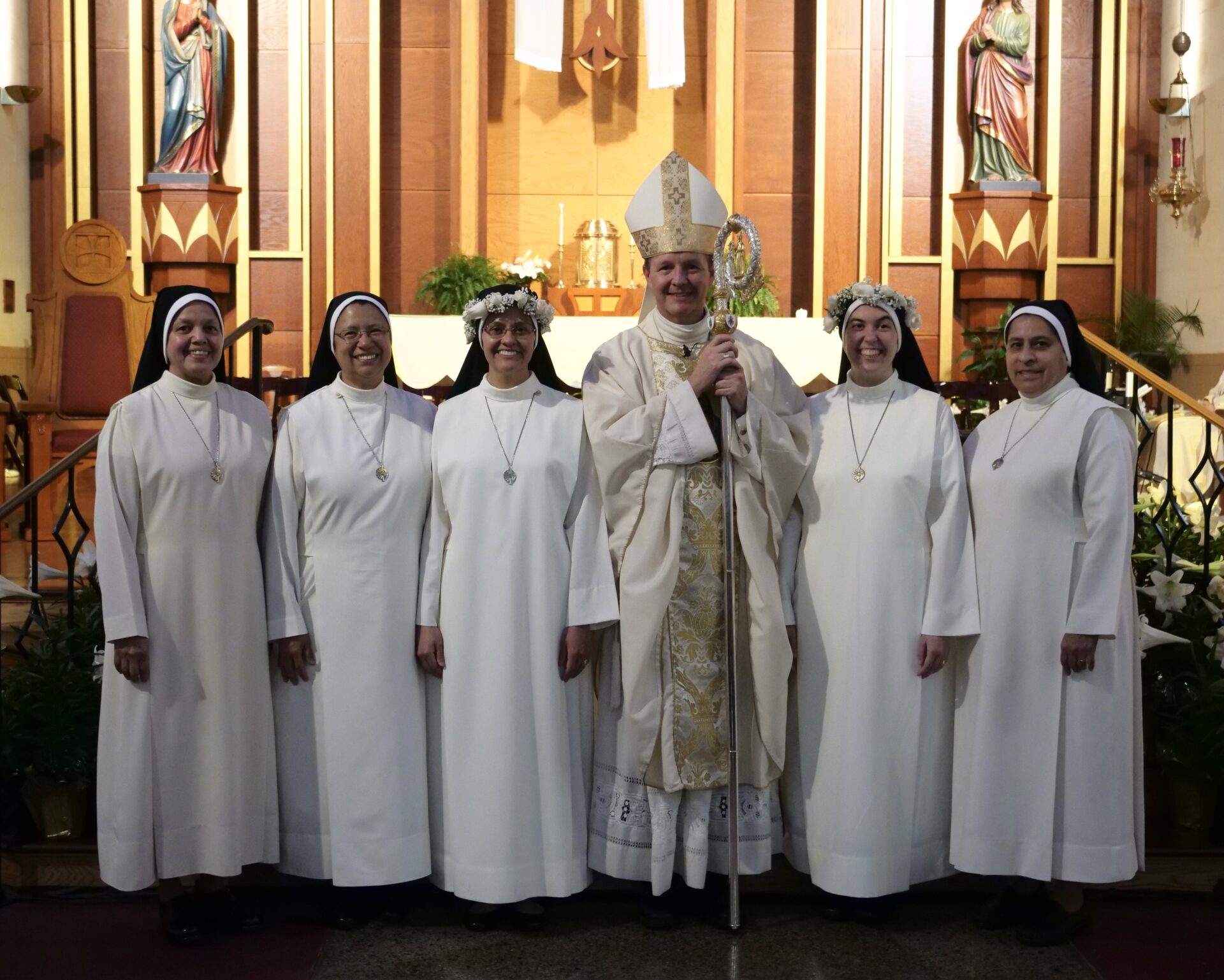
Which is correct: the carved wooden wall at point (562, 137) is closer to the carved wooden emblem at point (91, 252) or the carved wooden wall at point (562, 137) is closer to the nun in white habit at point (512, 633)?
the carved wooden emblem at point (91, 252)

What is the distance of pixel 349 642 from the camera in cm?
394

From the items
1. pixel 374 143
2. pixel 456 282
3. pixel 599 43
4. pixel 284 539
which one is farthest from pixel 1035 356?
pixel 374 143

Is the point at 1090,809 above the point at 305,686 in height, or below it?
below

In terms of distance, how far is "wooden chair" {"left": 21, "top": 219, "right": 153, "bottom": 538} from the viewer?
8.55m

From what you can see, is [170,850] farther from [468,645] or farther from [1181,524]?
[1181,524]

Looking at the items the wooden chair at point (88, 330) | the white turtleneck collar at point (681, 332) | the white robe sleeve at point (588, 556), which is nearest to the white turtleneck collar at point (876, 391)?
the white turtleneck collar at point (681, 332)

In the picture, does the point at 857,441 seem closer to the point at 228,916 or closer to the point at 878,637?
the point at 878,637

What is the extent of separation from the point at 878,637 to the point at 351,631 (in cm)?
159

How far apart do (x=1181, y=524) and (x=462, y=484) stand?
113 inches

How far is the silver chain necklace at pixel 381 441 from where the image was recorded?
3.96 metres

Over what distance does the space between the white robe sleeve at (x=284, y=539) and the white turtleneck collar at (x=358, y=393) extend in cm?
18

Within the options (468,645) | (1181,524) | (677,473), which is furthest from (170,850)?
(1181,524)

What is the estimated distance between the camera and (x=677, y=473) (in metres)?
3.92

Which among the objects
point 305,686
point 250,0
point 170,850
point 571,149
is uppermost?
point 250,0
